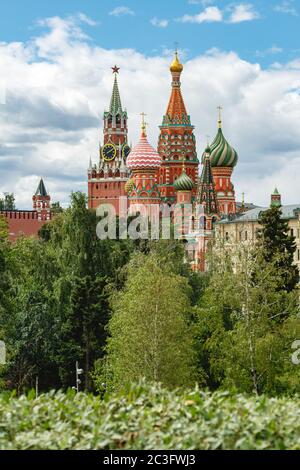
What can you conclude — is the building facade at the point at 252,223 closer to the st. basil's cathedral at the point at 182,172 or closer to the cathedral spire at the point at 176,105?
the st. basil's cathedral at the point at 182,172

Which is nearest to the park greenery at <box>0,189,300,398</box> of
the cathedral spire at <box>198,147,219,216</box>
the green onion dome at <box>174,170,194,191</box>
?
the cathedral spire at <box>198,147,219,216</box>

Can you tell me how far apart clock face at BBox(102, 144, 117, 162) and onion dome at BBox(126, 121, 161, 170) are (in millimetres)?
38334

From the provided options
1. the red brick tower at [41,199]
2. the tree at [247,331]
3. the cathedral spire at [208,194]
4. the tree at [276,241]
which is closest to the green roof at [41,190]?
the red brick tower at [41,199]

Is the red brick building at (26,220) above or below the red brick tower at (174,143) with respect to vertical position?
below

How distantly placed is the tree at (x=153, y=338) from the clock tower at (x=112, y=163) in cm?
9625

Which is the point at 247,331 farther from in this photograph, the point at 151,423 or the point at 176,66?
the point at 176,66

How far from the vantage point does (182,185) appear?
96000 millimetres

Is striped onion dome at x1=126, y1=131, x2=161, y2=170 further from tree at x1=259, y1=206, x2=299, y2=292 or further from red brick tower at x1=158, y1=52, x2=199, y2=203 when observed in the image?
tree at x1=259, y1=206, x2=299, y2=292

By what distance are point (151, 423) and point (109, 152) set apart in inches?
4863

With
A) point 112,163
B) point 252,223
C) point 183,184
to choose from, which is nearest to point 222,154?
point 183,184

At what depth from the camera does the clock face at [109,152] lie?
131825 mm
